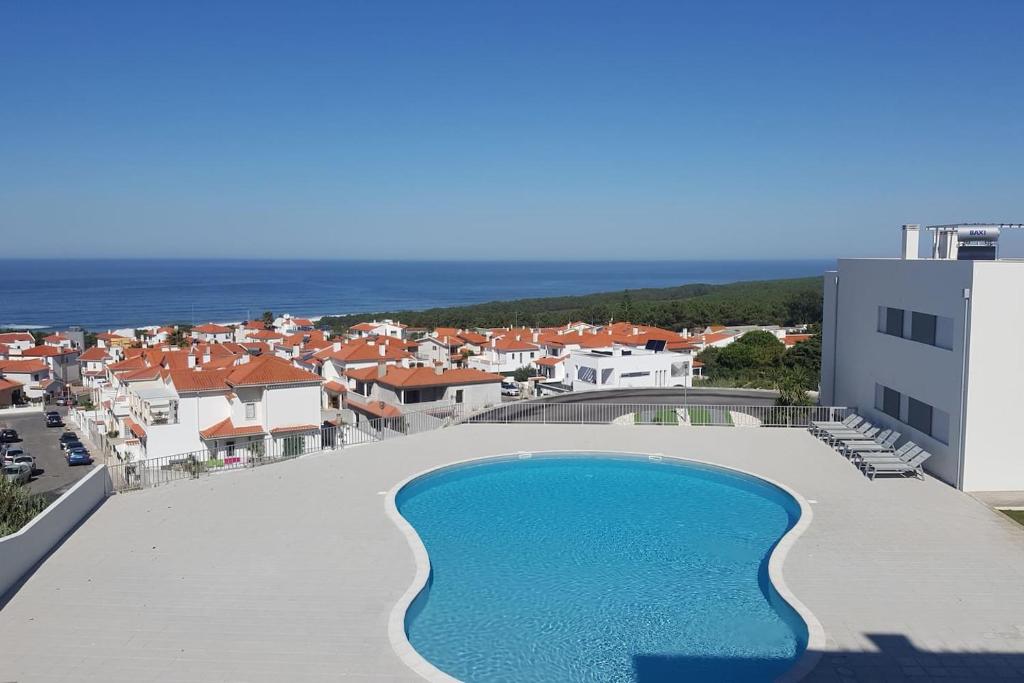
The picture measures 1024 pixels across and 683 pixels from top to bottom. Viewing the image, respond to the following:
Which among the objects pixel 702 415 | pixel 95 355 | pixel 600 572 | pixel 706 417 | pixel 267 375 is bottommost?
pixel 95 355

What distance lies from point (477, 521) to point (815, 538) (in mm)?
5242

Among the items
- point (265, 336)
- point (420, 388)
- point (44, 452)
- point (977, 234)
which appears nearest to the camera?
point (977, 234)

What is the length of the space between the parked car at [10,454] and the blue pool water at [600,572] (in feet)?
77.7

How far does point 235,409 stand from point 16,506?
46.0 feet

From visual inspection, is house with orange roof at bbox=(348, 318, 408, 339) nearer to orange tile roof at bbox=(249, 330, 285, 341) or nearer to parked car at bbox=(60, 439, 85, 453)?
orange tile roof at bbox=(249, 330, 285, 341)

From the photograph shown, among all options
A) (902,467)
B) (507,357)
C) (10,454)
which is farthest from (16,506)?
(507,357)

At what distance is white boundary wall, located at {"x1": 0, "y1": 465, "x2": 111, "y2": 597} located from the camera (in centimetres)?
940

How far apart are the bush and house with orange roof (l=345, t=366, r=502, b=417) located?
1972cm

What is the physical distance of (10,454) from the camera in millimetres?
31750

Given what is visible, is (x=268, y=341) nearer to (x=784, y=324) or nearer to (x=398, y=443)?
(x=398, y=443)

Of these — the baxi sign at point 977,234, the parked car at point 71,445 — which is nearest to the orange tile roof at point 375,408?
the parked car at point 71,445

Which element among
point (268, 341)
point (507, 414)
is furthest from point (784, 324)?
point (507, 414)

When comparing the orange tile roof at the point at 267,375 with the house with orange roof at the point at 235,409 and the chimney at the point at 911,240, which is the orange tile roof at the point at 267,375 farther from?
the chimney at the point at 911,240

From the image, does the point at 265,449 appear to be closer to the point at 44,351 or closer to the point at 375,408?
the point at 375,408
